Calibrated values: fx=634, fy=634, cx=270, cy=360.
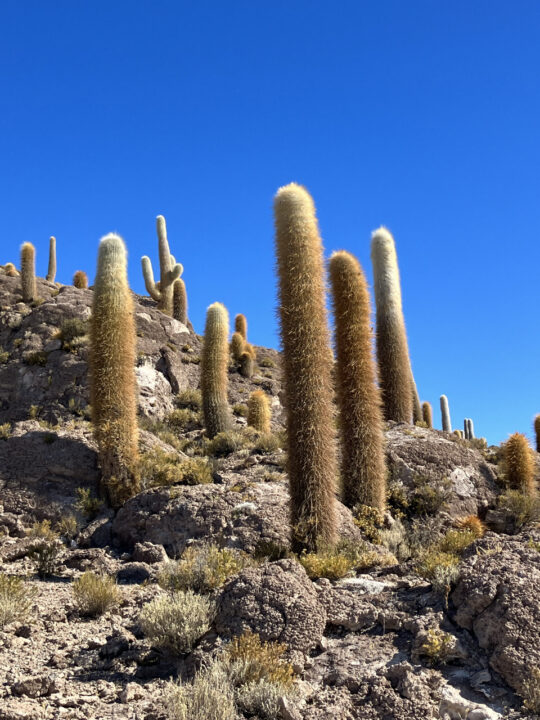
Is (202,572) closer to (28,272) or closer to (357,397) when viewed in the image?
(357,397)

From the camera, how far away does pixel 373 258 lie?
1828cm

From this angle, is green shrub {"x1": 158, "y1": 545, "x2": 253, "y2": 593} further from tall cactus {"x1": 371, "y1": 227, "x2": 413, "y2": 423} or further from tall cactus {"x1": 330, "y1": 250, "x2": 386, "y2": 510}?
tall cactus {"x1": 371, "y1": 227, "x2": 413, "y2": 423}

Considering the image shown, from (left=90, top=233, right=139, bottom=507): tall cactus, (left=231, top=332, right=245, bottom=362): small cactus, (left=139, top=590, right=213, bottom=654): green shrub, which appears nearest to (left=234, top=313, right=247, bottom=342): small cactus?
(left=231, top=332, right=245, bottom=362): small cactus

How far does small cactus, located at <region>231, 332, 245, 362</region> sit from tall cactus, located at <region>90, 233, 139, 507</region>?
12041mm

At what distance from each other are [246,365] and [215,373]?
669cm

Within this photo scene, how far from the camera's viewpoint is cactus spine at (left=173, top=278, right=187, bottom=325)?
2777 cm

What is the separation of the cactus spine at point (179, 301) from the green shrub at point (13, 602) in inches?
Answer: 801

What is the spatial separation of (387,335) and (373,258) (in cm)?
241

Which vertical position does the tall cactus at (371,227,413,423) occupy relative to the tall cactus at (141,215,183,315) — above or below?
below

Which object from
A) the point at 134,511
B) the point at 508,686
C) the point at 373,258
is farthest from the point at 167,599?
the point at 373,258

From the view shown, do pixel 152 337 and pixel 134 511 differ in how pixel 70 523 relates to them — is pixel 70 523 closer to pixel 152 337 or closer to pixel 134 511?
pixel 134 511

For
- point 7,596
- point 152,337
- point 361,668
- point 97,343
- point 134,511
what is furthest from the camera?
point 152,337

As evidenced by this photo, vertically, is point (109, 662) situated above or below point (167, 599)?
below

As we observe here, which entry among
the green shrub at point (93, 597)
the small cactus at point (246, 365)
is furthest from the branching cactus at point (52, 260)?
the green shrub at point (93, 597)
